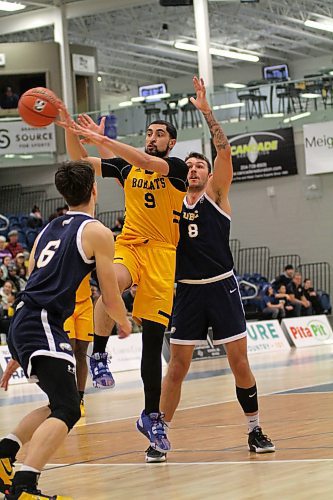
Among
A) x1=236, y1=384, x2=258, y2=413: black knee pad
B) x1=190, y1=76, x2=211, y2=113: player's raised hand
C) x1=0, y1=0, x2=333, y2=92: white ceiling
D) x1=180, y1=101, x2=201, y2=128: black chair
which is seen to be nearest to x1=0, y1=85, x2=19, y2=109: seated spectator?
x1=0, y1=0, x2=333, y2=92: white ceiling

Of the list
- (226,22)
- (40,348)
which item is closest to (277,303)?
(226,22)

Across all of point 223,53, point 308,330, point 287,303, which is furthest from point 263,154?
point 223,53

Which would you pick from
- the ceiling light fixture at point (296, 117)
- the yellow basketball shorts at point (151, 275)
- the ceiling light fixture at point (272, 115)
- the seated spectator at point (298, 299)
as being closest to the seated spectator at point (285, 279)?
the seated spectator at point (298, 299)

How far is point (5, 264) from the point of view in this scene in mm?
19500

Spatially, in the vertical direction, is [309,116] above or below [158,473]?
above

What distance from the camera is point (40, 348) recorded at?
188 inches

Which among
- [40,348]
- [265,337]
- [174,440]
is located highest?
[40,348]

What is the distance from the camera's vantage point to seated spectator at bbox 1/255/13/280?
18.5 metres

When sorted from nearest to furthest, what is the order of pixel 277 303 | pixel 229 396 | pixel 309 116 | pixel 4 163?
pixel 229 396 → pixel 277 303 → pixel 309 116 → pixel 4 163

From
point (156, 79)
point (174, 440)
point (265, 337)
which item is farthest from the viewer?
point (156, 79)

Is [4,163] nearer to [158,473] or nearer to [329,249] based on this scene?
[329,249]

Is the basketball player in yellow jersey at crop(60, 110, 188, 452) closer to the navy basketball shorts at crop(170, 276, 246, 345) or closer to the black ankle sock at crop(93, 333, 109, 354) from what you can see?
the black ankle sock at crop(93, 333, 109, 354)

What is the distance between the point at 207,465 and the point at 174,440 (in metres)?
1.38

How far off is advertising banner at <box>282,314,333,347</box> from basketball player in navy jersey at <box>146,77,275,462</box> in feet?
46.0
